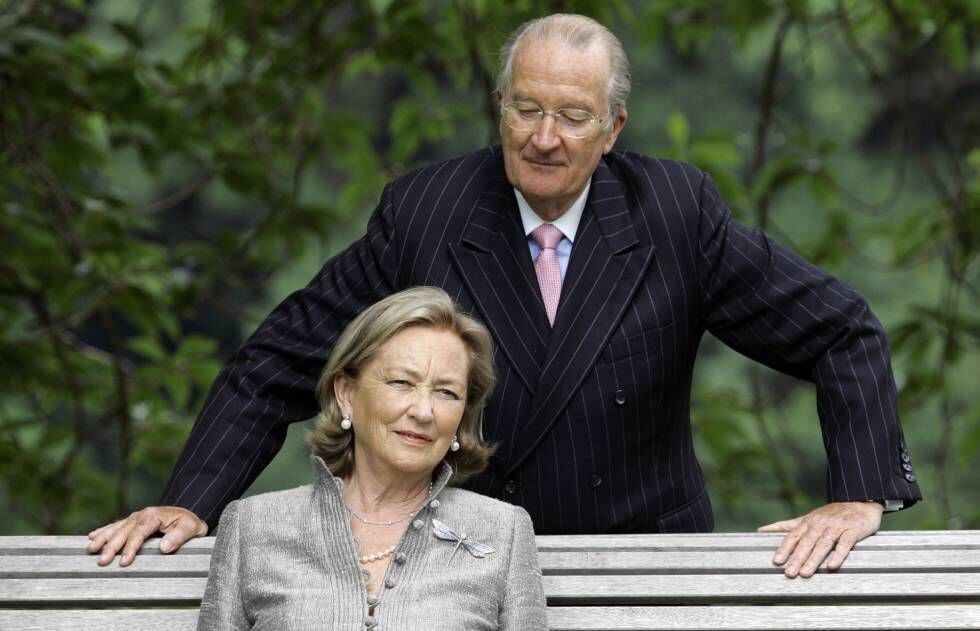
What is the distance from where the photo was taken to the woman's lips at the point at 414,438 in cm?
275

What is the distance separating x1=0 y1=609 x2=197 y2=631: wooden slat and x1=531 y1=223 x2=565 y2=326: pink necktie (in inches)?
33.1

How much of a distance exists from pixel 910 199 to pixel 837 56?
1.52 m

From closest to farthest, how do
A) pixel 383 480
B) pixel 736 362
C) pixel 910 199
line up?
pixel 383 480, pixel 736 362, pixel 910 199

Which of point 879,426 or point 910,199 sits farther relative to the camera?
point 910,199

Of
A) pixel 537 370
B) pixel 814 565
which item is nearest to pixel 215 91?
pixel 537 370

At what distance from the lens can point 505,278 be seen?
121 inches

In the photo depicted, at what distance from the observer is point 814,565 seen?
2.86 m

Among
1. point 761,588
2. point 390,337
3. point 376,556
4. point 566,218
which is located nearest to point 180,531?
point 376,556

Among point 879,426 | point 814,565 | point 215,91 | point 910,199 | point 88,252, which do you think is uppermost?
point 910,199

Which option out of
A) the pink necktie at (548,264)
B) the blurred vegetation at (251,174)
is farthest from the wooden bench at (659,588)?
→ the blurred vegetation at (251,174)

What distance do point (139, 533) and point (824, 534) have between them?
3.84ft

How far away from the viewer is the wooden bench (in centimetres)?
282

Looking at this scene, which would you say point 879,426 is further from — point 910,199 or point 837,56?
point 910,199

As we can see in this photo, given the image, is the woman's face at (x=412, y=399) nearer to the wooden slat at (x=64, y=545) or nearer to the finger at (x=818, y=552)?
the wooden slat at (x=64, y=545)
